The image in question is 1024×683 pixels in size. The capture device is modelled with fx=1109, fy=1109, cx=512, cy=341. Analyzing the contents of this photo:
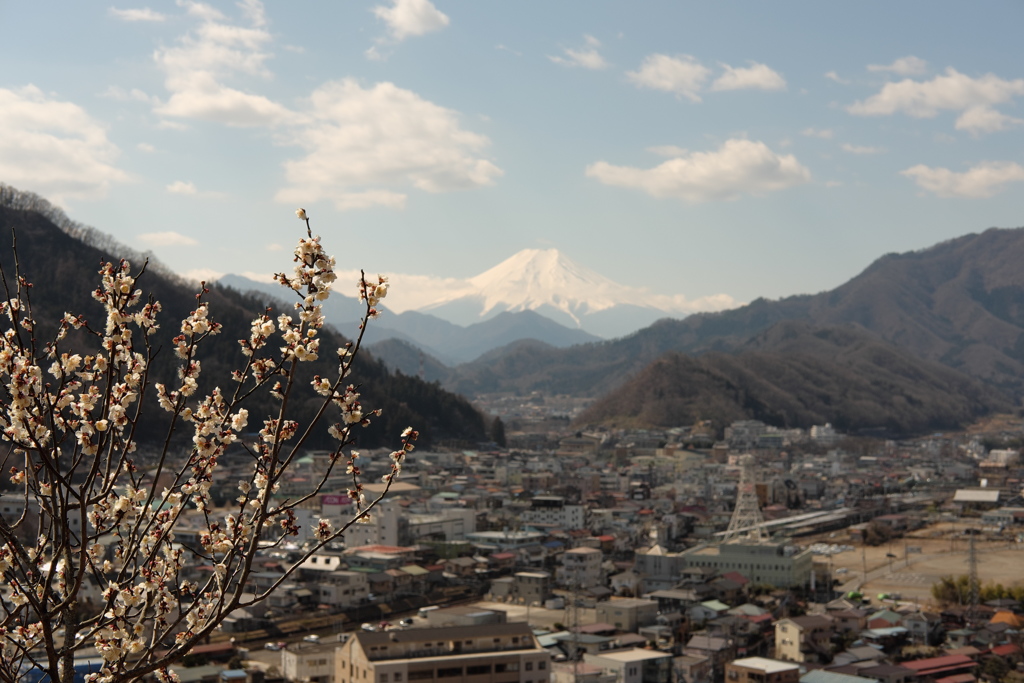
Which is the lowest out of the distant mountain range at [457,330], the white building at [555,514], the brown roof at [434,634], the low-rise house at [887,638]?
the low-rise house at [887,638]

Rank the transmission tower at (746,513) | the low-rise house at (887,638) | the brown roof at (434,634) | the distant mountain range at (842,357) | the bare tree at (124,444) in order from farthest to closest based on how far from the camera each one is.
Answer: the distant mountain range at (842,357), the transmission tower at (746,513), the low-rise house at (887,638), the brown roof at (434,634), the bare tree at (124,444)

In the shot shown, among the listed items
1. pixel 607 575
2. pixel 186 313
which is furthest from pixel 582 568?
pixel 186 313

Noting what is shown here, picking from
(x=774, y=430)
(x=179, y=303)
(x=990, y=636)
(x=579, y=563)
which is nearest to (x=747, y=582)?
(x=579, y=563)

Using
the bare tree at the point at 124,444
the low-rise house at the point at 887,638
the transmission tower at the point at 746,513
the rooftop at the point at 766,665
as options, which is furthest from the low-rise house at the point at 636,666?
the bare tree at the point at 124,444

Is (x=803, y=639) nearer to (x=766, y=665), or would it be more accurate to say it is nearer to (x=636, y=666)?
(x=766, y=665)

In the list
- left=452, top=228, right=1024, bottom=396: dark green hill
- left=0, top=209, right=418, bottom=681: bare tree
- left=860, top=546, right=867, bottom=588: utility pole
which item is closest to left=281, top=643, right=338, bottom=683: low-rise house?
left=0, top=209, right=418, bottom=681: bare tree

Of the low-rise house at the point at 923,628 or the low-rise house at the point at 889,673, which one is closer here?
the low-rise house at the point at 889,673

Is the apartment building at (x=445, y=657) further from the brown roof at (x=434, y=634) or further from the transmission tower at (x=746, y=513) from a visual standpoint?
the transmission tower at (x=746, y=513)
